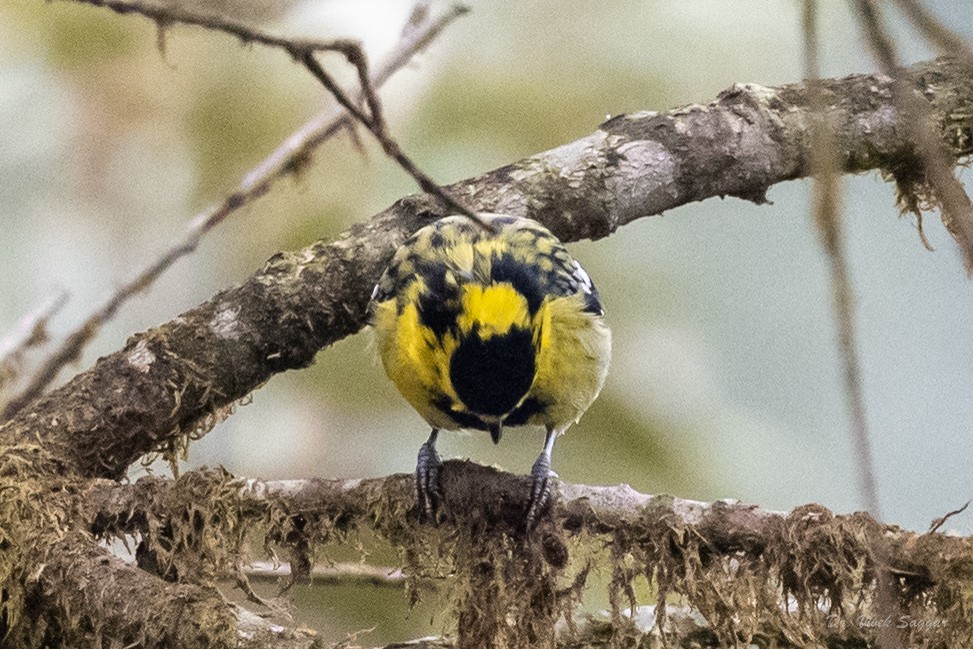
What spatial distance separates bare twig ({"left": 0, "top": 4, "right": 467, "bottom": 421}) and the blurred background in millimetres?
1244

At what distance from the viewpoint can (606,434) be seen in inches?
183

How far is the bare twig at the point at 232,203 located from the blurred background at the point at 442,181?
1.24m

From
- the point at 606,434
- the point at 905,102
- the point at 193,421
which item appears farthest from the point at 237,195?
the point at 606,434

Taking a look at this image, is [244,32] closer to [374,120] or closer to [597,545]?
[374,120]

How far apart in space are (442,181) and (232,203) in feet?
6.67

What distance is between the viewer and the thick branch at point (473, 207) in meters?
2.64

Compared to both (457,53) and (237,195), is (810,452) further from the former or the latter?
(237,195)

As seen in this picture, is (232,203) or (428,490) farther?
(232,203)

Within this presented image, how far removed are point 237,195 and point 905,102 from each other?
216cm

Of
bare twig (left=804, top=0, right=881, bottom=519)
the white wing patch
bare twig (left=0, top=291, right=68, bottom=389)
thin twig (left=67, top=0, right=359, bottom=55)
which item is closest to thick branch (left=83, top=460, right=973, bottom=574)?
bare twig (left=0, top=291, right=68, bottom=389)

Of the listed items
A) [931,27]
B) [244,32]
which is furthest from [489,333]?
[931,27]

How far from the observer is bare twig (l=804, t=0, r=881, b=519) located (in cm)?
54

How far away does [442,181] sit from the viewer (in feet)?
14.8

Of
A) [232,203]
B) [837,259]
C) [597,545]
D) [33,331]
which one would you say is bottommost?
[837,259]
